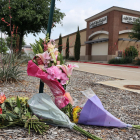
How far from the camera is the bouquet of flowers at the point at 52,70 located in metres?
2.06

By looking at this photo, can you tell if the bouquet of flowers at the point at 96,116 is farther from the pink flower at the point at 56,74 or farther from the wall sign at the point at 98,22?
the wall sign at the point at 98,22

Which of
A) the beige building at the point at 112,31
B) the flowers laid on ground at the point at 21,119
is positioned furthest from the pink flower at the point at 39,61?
the beige building at the point at 112,31

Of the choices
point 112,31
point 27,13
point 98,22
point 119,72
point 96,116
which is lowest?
point 96,116

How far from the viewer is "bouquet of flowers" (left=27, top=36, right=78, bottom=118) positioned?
2.06m

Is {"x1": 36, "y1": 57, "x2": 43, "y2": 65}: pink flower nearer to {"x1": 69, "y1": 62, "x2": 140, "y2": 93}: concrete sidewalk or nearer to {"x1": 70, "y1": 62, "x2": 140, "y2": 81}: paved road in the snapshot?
{"x1": 69, "y1": 62, "x2": 140, "y2": 93}: concrete sidewalk

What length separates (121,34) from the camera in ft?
78.3

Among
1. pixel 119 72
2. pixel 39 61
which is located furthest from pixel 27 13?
pixel 39 61

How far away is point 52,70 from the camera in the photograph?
6.70 feet

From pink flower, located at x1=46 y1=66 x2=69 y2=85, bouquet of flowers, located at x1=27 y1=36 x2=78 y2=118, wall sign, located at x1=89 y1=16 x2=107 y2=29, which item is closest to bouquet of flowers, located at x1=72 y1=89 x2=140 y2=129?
bouquet of flowers, located at x1=27 y1=36 x2=78 y2=118

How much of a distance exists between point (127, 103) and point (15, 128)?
2.36 meters

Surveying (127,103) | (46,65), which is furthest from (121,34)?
(46,65)

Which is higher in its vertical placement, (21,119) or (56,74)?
(56,74)

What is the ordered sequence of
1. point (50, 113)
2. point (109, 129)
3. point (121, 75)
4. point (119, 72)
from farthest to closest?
point (119, 72), point (121, 75), point (109, 129), point (50, 113)

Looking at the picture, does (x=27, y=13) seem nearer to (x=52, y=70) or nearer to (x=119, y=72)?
(x=119, y=72)
